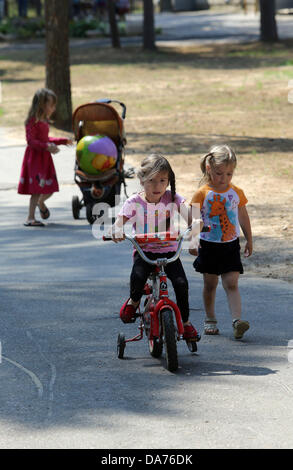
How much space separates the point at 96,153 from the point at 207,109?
12.3 metres

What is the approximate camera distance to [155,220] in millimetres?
5965

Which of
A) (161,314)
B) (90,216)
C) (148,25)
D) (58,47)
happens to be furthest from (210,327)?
(148,25)

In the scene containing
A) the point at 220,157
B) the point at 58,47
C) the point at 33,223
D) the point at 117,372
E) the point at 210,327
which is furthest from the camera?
the point at 58,47

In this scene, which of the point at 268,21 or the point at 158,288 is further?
the point at 268,21

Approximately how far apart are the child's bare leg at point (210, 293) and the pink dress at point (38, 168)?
14.9ft

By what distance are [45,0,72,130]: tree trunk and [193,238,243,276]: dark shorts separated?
12782 millimetres

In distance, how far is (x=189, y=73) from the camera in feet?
101

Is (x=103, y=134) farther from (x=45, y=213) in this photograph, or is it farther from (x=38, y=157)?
(x=45, y=213)

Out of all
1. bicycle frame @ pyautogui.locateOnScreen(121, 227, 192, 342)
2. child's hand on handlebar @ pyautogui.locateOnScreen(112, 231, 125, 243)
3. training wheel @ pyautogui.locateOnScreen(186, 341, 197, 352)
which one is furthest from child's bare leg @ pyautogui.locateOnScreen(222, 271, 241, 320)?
child's hand on handlebar @ pyautogui.locateOnScreen(112, 231, 125, 243)

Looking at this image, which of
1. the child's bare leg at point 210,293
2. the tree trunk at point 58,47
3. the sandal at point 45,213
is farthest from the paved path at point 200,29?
the child's bare leg at point 210,293

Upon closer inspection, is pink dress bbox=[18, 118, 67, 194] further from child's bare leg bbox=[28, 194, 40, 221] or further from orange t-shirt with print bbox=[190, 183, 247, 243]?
orange t-shirt with print bbox=[190, 183, 247, 243]

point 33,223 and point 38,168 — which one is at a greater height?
point 38,168

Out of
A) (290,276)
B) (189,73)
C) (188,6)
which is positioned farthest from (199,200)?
(188,6)

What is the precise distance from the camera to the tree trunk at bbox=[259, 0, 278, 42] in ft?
120
